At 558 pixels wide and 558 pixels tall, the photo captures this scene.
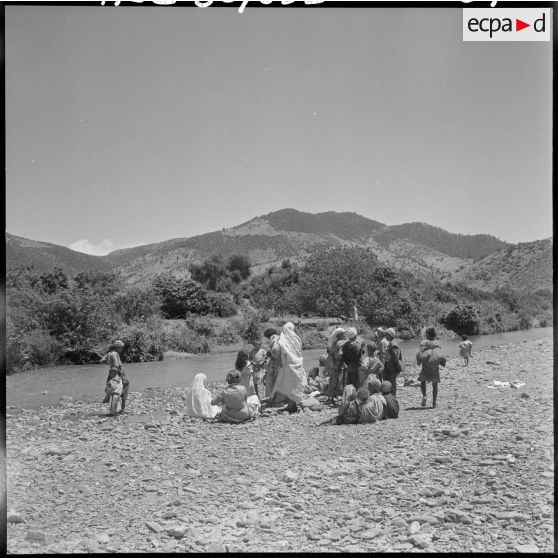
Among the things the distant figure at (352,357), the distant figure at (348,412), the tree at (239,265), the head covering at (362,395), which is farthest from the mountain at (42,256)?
the head covering at (362,395)

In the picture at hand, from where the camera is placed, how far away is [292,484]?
5.70m

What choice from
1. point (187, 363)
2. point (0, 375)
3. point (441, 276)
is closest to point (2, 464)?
point (0, 375)

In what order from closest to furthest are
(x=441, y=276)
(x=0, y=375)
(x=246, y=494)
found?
(x=0, y=375) < (x=246, y=494) < (x=441, y=276)

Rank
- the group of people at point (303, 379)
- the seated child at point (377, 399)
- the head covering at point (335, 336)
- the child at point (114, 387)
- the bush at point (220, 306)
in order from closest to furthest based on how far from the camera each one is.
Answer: the seated child at point (377, 399) < the group of people at point (303, 379) < the child at point (114, 387) < the head covering at point (335, 336) < the bush at point (220, 306)

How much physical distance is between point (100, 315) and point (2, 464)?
1484 cm

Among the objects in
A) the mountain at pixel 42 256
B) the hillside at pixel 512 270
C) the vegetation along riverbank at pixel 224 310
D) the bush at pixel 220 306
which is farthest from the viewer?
the hillside at pixel 512 270

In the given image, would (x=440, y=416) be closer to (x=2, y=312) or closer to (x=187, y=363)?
(x=2, y=312)

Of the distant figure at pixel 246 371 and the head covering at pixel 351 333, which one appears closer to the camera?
the distant figure at pixel 246 371

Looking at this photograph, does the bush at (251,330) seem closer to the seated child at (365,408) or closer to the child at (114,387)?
the child at (114,387)

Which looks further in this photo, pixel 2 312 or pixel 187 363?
pixel 187 363

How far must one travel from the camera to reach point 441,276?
1977 inches

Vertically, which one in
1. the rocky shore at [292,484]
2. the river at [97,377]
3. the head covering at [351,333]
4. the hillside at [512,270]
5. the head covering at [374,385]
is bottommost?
the river at [97,377]

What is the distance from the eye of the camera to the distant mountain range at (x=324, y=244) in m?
45.9

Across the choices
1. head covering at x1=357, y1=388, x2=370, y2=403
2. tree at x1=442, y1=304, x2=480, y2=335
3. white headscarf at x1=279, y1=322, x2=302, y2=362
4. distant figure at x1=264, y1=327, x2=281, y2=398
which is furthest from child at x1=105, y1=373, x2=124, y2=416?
tree at x1=442, y1=304, x2=480, y2=335
